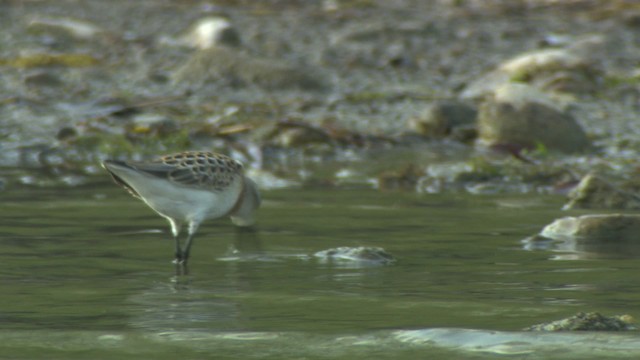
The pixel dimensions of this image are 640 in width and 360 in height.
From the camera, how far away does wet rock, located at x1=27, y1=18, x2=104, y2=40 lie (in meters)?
17.5

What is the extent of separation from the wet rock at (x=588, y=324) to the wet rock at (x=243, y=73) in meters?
9.60

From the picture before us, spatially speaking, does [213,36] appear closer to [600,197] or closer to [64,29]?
[64,29]

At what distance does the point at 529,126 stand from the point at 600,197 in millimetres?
3198

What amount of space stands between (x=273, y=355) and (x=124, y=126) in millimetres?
7945

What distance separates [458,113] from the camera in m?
12.1

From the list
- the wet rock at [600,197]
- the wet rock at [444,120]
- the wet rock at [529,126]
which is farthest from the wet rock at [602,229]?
the wet rock at [444,120]

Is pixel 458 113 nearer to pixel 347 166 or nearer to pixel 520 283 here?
pixel 347 166

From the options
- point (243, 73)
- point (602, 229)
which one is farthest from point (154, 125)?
point (602, 229)

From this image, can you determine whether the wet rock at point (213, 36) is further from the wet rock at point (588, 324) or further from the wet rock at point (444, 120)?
the wet rock at point (588, 324)

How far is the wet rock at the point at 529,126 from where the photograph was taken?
11.4m

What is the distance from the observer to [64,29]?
1750cm

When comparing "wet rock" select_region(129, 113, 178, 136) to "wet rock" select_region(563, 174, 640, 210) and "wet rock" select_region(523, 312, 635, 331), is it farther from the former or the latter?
"wet rock" select_region(523, 312, 635, 331)

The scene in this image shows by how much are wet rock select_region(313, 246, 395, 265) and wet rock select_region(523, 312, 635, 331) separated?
→ 1.78 metres

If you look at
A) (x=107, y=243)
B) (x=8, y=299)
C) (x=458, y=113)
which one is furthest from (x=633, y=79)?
(x=8, y=299)
